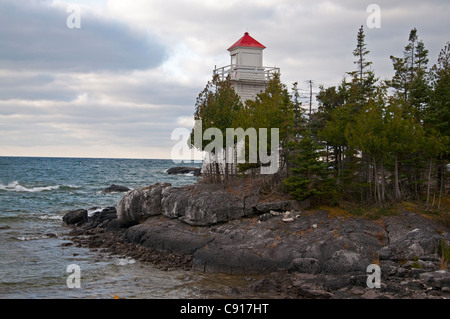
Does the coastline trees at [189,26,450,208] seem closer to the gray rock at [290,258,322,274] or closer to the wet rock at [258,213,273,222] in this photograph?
the wet rock at [258,213,273,222]

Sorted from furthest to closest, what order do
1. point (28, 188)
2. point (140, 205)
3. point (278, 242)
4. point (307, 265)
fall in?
point (28, 188)
point (140, 205)
point (278, 242)
point (307, 265)

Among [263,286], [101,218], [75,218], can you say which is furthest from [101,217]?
[263,286]

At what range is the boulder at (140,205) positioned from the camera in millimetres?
30656

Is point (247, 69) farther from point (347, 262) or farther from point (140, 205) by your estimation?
point (347, 262)

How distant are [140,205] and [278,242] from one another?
12139mm

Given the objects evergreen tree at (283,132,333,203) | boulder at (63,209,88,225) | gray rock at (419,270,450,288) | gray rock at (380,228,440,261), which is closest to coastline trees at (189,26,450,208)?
evergreen tree at (283,132,333,203)

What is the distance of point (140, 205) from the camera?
A: 102 feet

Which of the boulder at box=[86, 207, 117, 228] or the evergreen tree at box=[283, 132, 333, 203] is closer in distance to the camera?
the evergreen tree at box=[283, 132, 333, 203]

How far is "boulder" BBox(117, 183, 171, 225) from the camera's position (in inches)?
1207

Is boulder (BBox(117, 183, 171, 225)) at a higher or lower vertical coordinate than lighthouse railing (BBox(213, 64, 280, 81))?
A: lower

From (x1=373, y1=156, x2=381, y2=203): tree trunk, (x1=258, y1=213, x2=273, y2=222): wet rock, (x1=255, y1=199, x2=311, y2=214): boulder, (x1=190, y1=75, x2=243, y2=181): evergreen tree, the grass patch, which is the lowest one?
the grass patch

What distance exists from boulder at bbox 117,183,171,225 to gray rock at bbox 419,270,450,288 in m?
18.0
